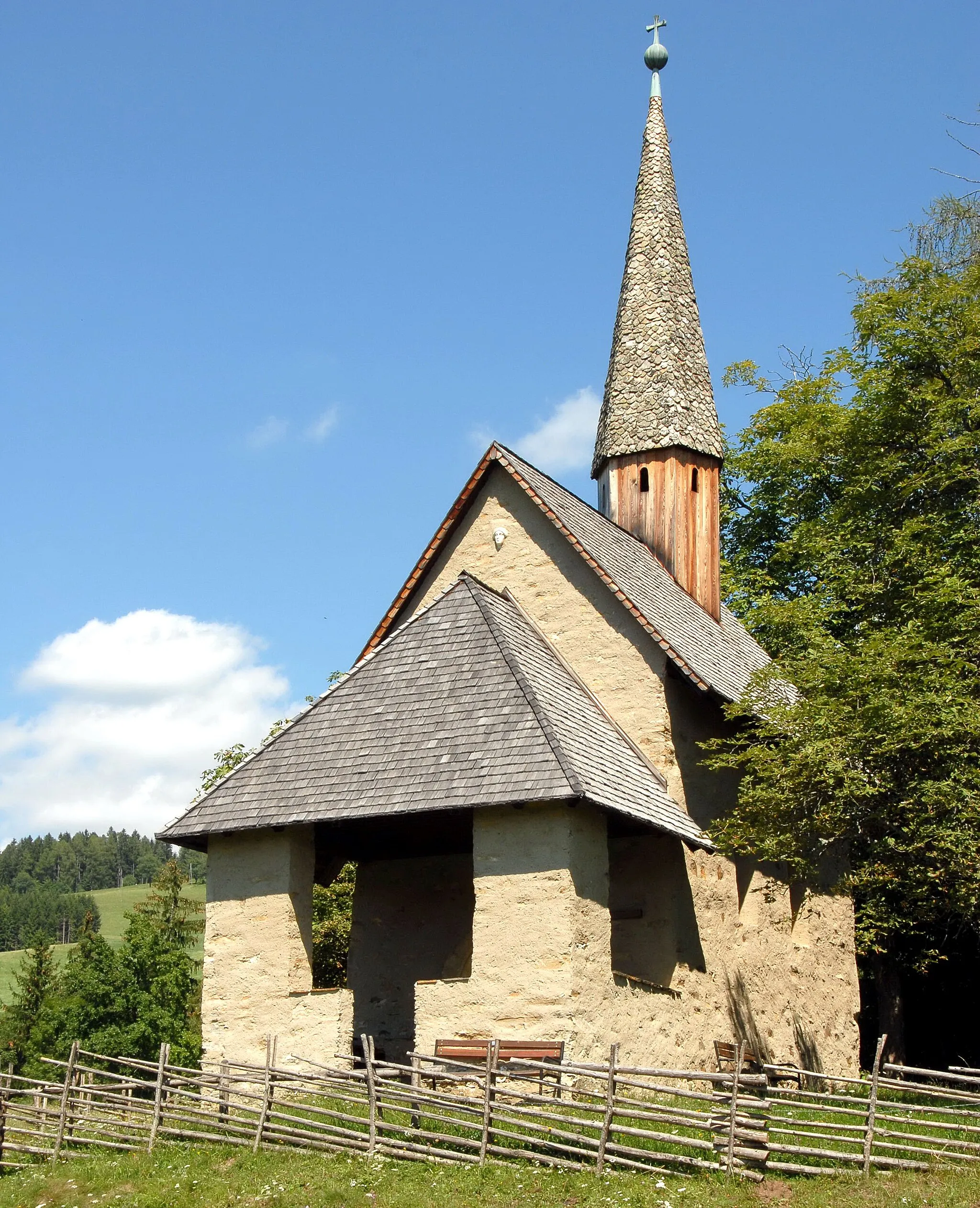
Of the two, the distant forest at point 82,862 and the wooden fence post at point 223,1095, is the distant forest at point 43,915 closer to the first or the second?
the distant forest at point 82,862

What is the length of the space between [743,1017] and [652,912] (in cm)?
→ 268

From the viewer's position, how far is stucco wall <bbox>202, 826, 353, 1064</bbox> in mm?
16281

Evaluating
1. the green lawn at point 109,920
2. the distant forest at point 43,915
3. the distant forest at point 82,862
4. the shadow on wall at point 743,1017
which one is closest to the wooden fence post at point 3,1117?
the shadow on wall at point 743,1017

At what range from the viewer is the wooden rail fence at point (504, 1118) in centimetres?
1244

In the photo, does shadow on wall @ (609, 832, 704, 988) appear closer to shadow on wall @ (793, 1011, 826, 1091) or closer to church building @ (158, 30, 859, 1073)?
church building @ (158, 30, 859, 1073)

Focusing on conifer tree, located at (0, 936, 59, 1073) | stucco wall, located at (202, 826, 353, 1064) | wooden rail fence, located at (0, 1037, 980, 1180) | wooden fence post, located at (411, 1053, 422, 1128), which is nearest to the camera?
wooden rail fence, located at (0, 1037, 980, 1180)

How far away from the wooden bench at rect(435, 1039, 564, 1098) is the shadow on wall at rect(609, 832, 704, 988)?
11.1ft

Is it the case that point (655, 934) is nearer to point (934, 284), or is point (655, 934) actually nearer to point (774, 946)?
point (774, 946)

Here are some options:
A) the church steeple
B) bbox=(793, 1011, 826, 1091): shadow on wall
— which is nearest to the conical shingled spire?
the church steeple

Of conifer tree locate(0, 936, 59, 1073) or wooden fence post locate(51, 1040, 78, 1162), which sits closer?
wooden fence post locate(51, 1040, 78, 1162)

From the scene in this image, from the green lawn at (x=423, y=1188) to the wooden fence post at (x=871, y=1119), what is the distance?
0.46 ft

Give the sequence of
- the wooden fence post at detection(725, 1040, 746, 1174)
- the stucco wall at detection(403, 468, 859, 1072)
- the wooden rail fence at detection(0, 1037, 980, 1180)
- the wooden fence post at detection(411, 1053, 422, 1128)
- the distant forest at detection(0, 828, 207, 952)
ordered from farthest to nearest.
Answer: the distant forest at detection(0, 828, 207, 952)
the stucco wall at detection(403, 468, 859, 1072)
the wooden fence post at detection(411, 1053, 422, 1128)
the wooden rail fence at detection(0, 1037, 980, 1180)
the wooden fence post at detection(725, 1040, 746, 1174)

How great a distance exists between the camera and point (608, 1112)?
1245cm

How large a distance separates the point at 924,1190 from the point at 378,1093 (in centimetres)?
545
